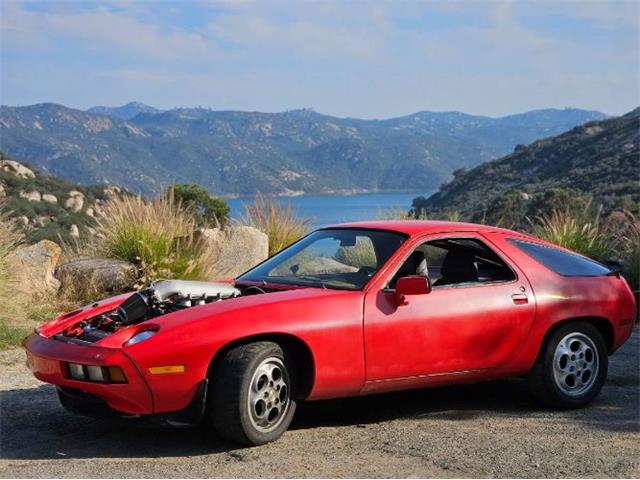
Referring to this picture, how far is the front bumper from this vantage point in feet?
17.7

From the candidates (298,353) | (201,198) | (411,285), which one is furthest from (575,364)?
(201,198)

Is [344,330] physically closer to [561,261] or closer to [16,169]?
[561,261]

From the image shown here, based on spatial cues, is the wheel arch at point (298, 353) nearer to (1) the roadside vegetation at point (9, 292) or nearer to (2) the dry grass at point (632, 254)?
(1) the roadside vegetation at point (9, 292)

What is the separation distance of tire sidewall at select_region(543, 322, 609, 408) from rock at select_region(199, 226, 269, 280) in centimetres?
715

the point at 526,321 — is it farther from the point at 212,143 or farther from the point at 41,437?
the point at 212,143

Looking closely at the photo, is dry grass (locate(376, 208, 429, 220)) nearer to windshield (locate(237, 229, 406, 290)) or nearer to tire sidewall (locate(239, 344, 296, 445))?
windshield (locate(237, 229, 406, 290))

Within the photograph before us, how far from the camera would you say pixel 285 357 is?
590 cm

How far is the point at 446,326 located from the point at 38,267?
7.71 metres

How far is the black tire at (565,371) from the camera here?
22.5 ft

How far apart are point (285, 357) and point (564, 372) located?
2313 millimetres

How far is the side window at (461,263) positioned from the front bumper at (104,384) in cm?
233

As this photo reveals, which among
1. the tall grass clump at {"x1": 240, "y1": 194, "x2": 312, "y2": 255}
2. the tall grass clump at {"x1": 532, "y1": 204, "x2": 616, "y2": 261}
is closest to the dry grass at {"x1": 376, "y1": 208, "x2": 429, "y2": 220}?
the tall grass clump at {"x1": 240, "y1": 194, "x2": 312, "y2": 255}

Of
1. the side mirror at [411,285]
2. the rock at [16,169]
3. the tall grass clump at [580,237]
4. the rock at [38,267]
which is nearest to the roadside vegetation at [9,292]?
the rock at [38,267]

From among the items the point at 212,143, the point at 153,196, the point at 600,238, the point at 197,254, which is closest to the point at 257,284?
the point at 197,254
